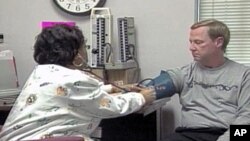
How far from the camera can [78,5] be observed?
3.03m

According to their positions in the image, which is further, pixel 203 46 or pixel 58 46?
pixel 203 46

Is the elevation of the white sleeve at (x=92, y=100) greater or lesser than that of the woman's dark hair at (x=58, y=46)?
lesser

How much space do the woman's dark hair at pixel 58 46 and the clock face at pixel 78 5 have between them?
42.7 inches

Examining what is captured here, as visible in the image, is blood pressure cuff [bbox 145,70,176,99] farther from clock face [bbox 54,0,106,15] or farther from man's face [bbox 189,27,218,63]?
clock face [bbox 54,0,106,15]

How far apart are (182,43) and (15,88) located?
47.9 inches

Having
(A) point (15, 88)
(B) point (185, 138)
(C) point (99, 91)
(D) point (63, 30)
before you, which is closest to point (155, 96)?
(B) point (185, 138)

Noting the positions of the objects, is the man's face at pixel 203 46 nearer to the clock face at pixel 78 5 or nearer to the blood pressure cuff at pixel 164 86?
the blood pressure cuff at pixel 164 86

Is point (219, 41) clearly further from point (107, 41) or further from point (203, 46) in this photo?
point (107, 41)

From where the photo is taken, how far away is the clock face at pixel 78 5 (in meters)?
2.98

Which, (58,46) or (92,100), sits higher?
(58,46)

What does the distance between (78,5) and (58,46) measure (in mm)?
1200

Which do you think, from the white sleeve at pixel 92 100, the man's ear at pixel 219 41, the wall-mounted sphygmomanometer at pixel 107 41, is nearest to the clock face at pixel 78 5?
the wall-mounted sphygmomanometer at pixel 107 41

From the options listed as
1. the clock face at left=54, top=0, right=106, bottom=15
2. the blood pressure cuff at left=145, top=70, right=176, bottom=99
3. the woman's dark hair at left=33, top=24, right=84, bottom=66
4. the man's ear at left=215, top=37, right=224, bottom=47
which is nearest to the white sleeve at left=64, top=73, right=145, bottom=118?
the woman's dark hair at left=33, top=24, right=84, bottom=66

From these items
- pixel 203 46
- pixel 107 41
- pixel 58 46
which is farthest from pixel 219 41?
pixel 58 46
